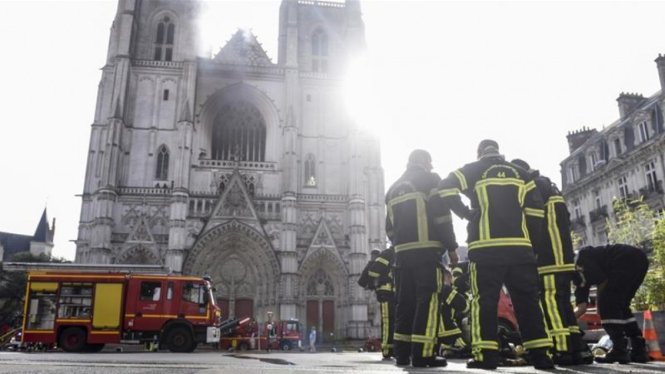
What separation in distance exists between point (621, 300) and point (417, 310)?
2.71m

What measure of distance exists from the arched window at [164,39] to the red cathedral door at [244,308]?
16339mm

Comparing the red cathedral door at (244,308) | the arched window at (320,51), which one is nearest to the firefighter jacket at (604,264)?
the red cathedral door at (244,308)

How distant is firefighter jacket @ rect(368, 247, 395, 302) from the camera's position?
7.22m

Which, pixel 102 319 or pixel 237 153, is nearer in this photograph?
pixel 102 319

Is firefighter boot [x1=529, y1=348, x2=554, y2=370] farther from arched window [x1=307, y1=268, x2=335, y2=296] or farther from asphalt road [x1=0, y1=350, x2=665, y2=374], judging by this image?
arched window [x1=307, y1=268, x2=335, y2=296]

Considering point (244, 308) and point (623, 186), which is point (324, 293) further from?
point (623, 186)

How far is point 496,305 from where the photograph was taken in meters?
4.55

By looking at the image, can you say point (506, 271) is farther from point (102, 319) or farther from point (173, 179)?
point (173, 179)

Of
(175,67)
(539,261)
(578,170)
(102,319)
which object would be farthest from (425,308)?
(175,67)

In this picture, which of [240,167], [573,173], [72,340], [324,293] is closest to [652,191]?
[573,173]

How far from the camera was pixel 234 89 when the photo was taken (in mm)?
33625

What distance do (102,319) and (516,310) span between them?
13.4 meters

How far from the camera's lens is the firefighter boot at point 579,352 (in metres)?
5.12

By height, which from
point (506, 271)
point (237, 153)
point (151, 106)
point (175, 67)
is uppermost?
point (175, 67)
